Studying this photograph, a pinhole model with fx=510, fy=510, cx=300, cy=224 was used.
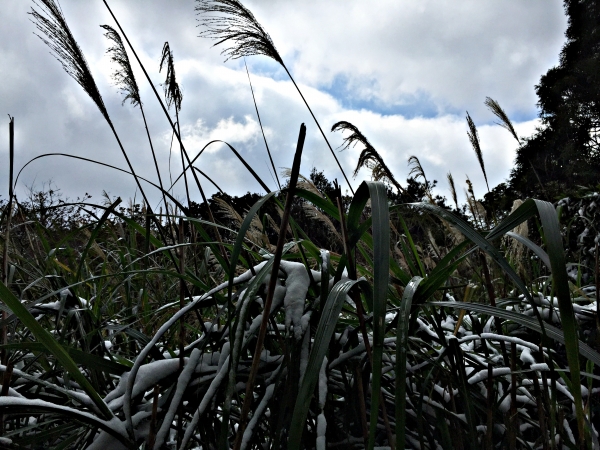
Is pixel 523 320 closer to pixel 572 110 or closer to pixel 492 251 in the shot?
pixel 492 251

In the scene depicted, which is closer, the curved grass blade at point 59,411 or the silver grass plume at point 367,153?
the curved grass blade at point 59,411

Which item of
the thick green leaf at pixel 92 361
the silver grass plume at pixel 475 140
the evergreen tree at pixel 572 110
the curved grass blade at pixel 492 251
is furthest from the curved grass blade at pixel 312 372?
the evergreen tree at pixel 572 110

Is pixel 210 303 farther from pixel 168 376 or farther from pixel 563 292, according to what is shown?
pixel 563 292

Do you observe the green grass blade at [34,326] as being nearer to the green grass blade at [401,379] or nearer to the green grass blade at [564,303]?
the green grass blade at [401,379]

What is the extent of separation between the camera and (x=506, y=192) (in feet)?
62.9

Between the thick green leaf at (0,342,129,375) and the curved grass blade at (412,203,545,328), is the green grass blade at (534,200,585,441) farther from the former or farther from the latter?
the thick green leaf at (0,342,129,375)

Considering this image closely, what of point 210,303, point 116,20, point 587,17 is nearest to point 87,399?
point 210,303

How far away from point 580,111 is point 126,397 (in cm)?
2224

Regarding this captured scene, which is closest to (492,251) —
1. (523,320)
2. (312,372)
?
(523,320)

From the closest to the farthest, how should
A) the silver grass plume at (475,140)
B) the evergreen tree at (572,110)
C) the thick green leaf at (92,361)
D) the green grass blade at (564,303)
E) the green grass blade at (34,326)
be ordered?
the green grass blade at (564,303)
the green grass blade at (34,326)
the thick green leaf at (92,361)
the silver grass plume at (475,140)
the evergreen tree at (572,110)

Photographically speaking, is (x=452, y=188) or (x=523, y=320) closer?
(x=523, y=320)

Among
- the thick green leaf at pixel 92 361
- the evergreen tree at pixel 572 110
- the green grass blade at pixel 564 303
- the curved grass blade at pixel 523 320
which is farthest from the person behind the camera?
the evergreen tree at pixel 572 110

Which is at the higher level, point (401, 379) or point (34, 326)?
point (34, 326)

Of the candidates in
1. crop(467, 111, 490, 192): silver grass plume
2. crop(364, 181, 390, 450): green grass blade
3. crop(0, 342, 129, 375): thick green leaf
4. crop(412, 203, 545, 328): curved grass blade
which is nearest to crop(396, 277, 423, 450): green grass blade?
crop(364, 181, 390, 450): green grass blade
